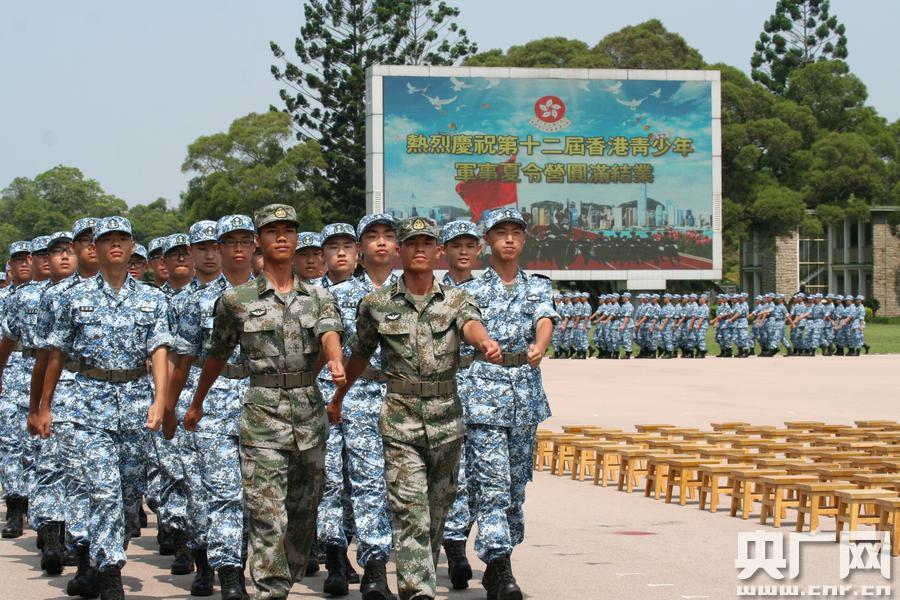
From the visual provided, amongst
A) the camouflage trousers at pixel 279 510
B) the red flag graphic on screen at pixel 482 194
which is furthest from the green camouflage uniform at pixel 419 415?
the red flag graphic on screen at pixel 482 194

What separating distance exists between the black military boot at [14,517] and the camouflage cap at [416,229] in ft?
16.9

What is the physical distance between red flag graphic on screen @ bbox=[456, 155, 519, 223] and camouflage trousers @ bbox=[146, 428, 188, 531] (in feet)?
112

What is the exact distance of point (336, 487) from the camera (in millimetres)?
9055

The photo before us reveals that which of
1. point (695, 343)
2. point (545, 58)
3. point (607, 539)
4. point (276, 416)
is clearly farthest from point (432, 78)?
point (276, 416)

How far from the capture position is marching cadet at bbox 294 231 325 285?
10.1 m

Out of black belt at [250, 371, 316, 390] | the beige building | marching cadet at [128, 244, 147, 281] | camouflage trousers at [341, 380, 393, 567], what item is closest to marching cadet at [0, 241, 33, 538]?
marching cadet at [128, 244, 147, 281]

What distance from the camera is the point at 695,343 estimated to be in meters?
39.9

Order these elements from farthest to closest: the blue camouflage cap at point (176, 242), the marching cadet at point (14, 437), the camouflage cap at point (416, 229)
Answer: the marching cadet at point (14, 437) → the blue camouflage cap at point (176, 242) → the camouflage cap at point (416, 229)

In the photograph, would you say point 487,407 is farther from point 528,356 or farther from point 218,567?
point 218,567

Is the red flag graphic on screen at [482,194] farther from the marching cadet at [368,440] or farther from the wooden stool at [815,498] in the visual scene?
the marching cadet at [368,440]

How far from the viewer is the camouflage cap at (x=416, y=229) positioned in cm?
755

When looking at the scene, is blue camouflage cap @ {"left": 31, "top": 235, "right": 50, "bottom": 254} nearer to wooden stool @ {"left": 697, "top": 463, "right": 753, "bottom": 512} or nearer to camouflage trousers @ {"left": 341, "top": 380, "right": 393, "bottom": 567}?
camouflage trousers @ {"left": 341, "top": 380, "right": 393, "bottom": 567}

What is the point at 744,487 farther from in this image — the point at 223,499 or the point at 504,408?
the point at 223,499

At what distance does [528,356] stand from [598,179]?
122 ft
